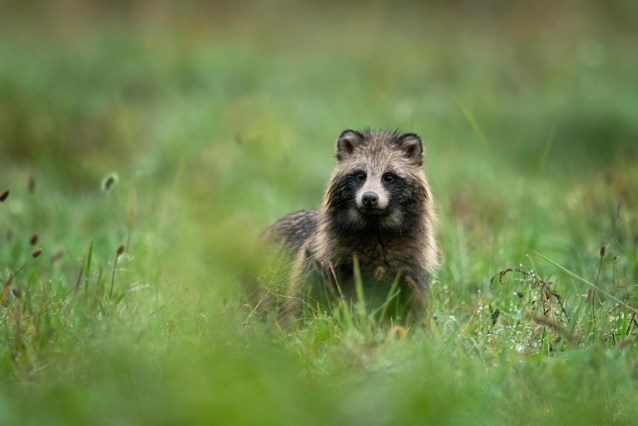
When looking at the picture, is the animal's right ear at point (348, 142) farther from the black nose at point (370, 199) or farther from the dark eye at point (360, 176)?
the black nose at point (370, 199)

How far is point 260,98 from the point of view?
14555 millimetres

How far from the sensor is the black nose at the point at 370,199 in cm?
625

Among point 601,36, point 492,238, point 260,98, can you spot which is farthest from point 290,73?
point 492,238

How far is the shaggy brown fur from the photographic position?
20.9 ft

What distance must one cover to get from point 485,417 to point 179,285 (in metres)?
2.25

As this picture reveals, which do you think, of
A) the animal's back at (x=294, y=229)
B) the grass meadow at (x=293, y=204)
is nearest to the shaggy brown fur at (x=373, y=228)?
the grass meadow at (x=293, y=204)

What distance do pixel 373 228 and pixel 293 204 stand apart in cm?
350

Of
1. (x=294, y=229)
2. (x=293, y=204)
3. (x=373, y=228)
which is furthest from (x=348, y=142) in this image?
(x=293, y=204)

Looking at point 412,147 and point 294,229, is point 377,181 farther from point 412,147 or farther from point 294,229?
point 294,229

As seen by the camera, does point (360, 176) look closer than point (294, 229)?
Yes

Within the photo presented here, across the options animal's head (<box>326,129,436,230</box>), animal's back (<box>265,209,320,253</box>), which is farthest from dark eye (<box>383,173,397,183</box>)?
animal's back (<box>265,209,320,253</box>)

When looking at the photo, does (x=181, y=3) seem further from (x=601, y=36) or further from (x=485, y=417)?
(x=485, y=417)

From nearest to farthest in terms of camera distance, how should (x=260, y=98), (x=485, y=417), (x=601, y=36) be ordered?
(x=485, y=417) → (x=260, y=98) → (x=601, y=36)

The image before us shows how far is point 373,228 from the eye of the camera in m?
6.52
